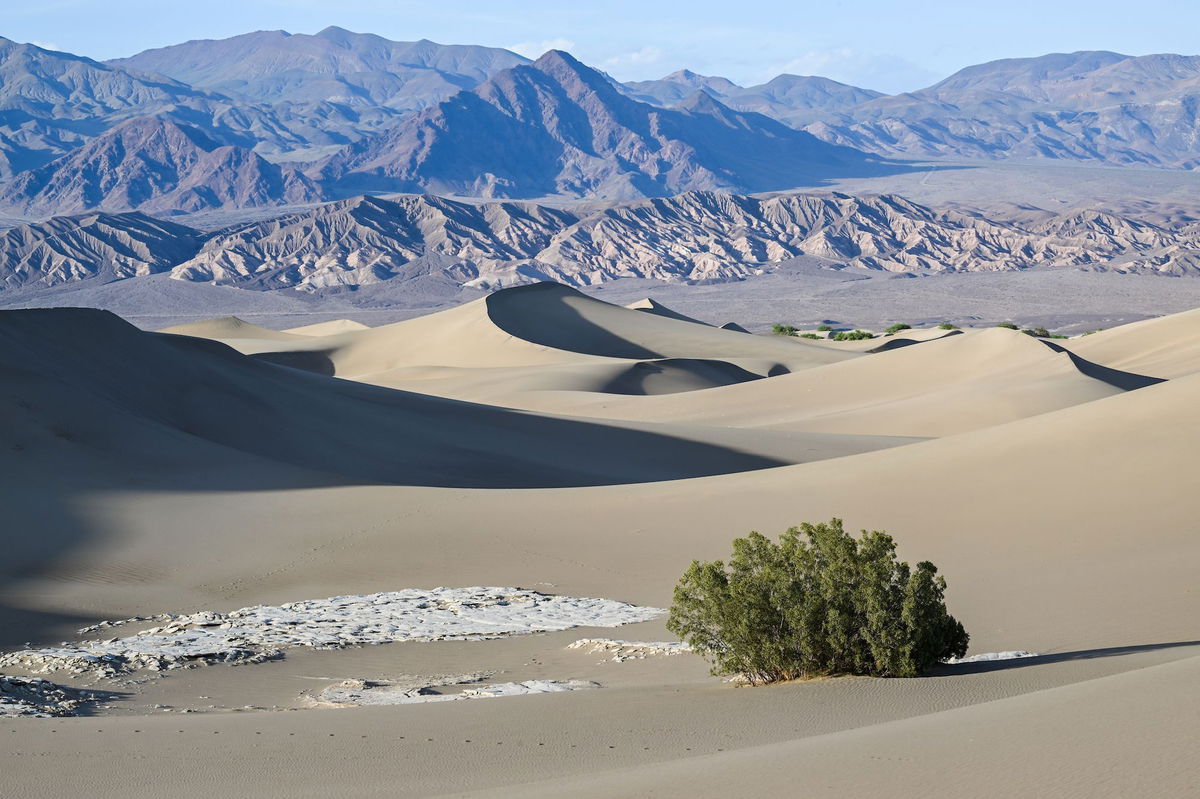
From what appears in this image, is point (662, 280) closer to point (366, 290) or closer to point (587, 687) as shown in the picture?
point (366, 290)

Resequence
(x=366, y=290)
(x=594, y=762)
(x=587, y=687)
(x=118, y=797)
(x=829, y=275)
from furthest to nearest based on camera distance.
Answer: (x=829, y=275) → (x=366, y=290) → (x=587, y=687) → (x=594, y=762) → (x=118, y=797)

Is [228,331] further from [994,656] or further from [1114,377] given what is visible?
[994,656]

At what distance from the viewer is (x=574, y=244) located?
154750 mm

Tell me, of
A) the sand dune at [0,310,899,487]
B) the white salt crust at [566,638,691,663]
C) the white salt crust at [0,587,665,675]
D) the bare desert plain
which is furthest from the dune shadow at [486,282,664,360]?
the white salt crust at [566,638,691,663]

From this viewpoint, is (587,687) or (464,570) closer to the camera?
(587,687)

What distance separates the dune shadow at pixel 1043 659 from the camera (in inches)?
407

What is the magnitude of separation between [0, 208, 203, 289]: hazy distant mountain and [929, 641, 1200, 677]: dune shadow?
137724mm

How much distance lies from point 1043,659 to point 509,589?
6.67m

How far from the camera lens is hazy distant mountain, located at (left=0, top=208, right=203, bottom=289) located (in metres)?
141

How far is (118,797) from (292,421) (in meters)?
20.9

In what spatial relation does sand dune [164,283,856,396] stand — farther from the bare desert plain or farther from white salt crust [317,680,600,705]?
white salt crust [317,680,600,705]

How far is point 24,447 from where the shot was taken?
20.5m

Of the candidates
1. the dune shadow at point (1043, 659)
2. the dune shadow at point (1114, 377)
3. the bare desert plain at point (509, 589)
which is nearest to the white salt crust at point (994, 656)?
the dune shadow at point (1043, 659)

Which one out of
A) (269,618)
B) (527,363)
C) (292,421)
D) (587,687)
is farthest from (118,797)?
(527,363)
